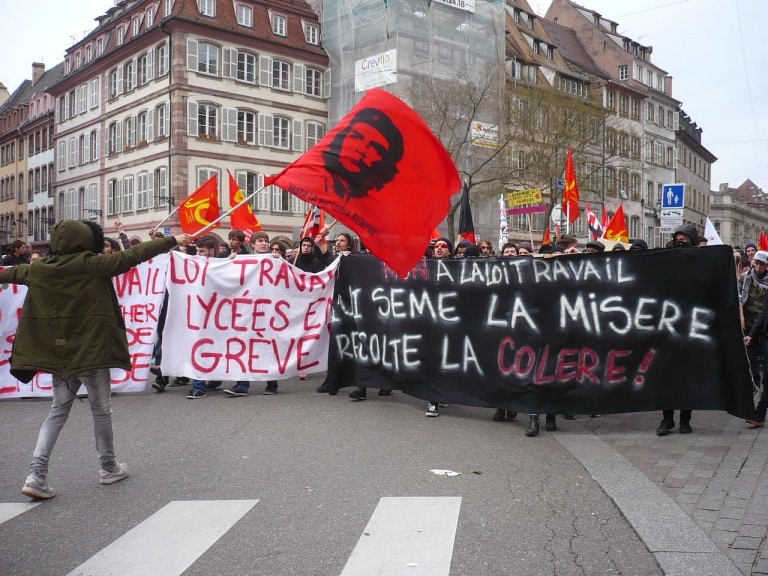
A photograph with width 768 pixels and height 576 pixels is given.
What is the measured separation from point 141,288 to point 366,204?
418cm

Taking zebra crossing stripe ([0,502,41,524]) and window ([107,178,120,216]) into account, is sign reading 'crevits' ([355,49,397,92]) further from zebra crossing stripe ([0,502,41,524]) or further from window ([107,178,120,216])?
zebra crossing stripe ([0,502,41,524])

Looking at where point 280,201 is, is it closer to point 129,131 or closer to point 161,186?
point 161,186

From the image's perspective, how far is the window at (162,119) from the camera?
40844 millimetres

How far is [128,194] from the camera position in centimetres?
4419

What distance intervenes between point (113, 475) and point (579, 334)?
13.8ft

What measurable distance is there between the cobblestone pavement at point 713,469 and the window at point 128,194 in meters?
39.3

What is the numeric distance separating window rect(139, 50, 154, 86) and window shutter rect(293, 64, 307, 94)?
294 inches

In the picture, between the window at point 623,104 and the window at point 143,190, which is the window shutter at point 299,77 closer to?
the window at point 143,190

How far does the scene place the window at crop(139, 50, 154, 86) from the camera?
42.4 m

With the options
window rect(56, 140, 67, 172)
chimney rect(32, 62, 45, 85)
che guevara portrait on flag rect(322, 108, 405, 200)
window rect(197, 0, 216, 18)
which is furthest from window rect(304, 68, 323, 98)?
che guevara portrait on flag rect(322, 108, 405, 200)

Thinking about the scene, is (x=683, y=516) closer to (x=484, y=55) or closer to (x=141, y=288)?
(x=141, y=288)

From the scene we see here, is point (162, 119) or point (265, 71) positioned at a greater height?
point (265, 71)

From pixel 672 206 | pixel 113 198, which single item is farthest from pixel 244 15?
pixel 672 206

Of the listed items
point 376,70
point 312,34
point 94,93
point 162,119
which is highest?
point 312,34
